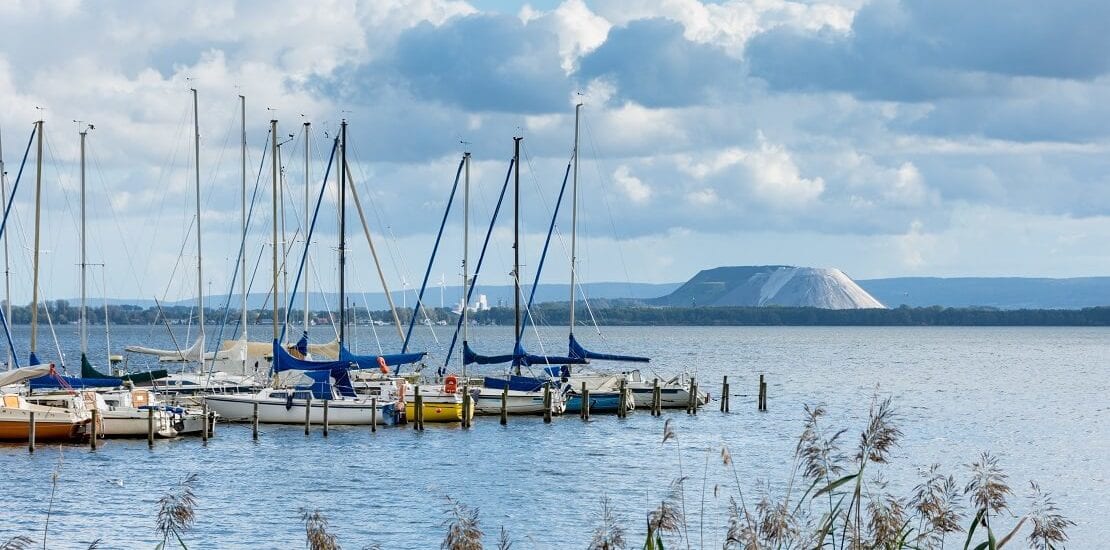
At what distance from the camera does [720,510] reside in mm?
33531

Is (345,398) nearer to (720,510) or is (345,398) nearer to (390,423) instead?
(390,423)

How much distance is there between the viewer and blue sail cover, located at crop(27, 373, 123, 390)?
51.0 m

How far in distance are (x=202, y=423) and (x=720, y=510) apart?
21529mm

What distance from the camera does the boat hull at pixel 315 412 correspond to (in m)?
51.5

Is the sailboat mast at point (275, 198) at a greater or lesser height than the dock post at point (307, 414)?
greater

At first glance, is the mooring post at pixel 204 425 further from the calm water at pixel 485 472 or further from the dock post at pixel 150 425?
the dock post at pixel 150 425

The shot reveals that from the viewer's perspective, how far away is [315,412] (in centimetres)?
5175

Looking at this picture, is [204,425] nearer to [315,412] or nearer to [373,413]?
[315,412]

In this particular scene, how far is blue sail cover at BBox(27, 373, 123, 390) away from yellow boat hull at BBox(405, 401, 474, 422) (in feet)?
36.0

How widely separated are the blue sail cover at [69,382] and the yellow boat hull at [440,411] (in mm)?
10969

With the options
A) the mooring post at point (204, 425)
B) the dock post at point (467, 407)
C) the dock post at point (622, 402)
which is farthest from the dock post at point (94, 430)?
the dock post at point (622, 402)

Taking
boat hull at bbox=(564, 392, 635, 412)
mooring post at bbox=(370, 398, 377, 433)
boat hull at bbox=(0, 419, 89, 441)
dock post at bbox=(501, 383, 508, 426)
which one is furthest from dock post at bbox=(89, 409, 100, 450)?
boat hull at bbox=(564, 392, 635, 412)

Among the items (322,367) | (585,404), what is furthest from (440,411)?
(585,404)

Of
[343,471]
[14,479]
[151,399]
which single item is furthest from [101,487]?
[151,399]
